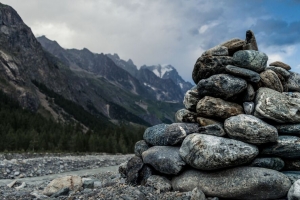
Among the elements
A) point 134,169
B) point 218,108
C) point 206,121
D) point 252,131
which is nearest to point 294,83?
point 218,108

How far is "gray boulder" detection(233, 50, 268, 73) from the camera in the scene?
2008 cm

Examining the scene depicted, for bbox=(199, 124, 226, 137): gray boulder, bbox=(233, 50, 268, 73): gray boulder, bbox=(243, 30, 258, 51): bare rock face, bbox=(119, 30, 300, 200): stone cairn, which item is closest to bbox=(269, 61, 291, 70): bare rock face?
bbox=(119, 30, 300, 200): stone cairn

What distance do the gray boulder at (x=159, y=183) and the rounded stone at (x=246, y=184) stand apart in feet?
7.20

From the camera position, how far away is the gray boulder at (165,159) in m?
18.5

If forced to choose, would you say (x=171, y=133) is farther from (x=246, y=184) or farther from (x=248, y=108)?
(x=246, y=184)

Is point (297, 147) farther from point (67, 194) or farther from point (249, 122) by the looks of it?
point (67, 194)

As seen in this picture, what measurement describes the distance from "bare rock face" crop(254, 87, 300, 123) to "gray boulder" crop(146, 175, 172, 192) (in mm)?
7445

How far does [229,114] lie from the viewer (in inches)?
749

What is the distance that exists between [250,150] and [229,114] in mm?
3084

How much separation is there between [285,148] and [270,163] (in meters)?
1.32

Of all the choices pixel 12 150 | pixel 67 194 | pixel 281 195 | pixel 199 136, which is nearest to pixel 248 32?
pixel 199 136

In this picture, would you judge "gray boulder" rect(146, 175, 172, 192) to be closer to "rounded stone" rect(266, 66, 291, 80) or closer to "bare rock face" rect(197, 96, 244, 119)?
"bare rock face" rect(197, 96, 244, 119)

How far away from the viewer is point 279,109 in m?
17.6

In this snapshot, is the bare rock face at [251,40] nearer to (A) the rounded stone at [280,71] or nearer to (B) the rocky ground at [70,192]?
(A) the rounded stone at [280,71]
